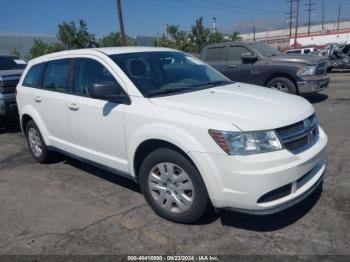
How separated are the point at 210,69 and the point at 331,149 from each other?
2.41m

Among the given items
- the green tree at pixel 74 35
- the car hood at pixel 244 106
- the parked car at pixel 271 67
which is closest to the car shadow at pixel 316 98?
the parked car at pixel 271 67

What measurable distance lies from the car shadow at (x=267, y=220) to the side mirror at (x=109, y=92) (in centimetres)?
160

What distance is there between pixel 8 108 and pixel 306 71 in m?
7.39

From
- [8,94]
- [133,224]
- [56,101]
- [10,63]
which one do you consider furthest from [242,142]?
[10,63]

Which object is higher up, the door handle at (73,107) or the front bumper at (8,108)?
the door handle at (73,107)

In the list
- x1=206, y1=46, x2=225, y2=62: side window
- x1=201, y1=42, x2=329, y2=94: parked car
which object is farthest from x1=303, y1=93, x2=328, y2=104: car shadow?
x1=206, y1=46, x2=225, y2=62: side window

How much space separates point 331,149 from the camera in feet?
19.1

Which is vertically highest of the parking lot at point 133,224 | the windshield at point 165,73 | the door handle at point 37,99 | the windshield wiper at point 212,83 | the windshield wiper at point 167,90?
the windshield at point 165,73

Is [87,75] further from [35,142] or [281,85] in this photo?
[281,85]

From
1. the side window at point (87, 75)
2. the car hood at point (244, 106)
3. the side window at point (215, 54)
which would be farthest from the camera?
the side window at point (215, 54)

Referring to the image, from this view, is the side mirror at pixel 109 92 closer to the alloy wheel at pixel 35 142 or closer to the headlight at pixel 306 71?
the alloy wheel at pixel 35 142

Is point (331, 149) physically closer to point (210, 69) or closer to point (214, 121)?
point (210, 69)

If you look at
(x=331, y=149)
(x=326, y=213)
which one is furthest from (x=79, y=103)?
(x=331, y=149)

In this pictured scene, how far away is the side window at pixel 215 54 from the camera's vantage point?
11.1 meters
